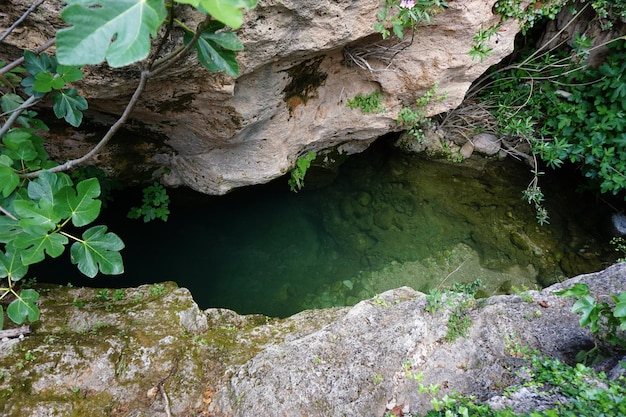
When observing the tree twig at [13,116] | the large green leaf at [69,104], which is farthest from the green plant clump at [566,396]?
the tree twig at [13,116]

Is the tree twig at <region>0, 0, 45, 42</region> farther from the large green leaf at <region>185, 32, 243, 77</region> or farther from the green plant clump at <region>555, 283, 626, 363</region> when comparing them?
the green plant clump at <region>555, 283, 626, 363</region>

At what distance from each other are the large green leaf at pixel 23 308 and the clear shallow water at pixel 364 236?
2.69 m

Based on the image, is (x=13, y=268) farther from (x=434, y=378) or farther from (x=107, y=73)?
(x=434, y=378)

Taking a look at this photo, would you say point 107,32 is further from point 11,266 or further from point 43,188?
point 11,266

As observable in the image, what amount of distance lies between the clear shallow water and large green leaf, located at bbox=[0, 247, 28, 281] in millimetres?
2795

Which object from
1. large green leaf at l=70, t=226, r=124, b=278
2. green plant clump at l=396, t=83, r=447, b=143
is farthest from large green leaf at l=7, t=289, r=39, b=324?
green plant clump at l=396, t=83, r=447, b=143

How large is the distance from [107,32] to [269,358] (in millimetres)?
1929

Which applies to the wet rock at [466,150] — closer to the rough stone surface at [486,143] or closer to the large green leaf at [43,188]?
the rough stone surface at [486,143]

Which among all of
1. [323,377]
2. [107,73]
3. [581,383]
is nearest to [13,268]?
[107,73]

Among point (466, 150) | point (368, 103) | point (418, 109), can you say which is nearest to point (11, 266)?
point (368, 103)

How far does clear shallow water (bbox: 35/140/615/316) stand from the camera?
188 inches

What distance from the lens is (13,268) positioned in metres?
1.77

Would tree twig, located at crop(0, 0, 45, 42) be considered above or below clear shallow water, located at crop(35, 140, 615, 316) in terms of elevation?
above

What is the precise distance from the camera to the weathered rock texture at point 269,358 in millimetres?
2076
